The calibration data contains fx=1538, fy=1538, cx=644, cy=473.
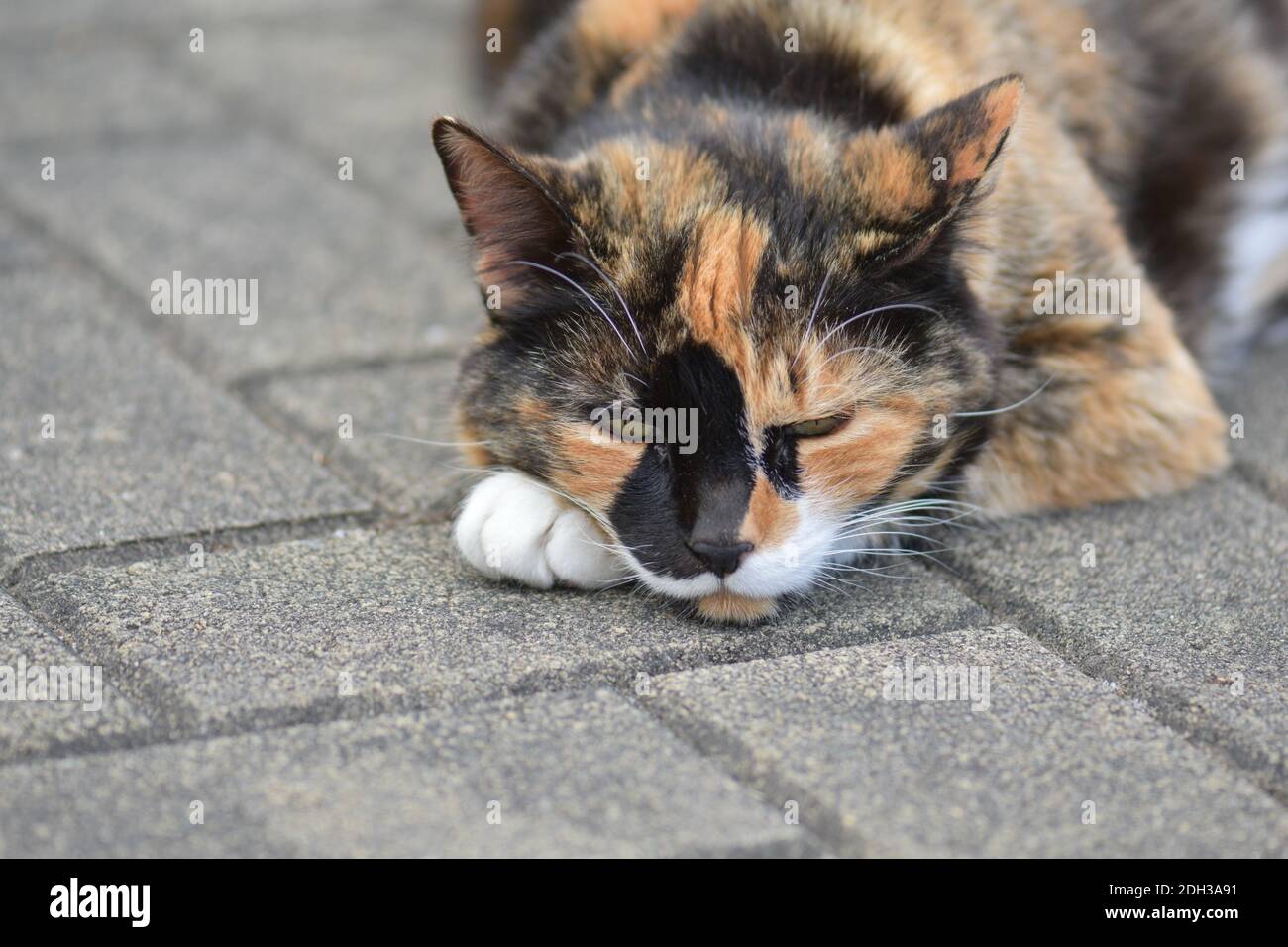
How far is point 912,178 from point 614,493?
74cm

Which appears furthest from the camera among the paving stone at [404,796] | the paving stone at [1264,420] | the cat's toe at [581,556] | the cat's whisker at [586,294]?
the paving stone at [1264,420]

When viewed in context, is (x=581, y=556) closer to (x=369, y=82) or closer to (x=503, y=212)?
(x=503, y=212)

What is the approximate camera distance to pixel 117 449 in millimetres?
3215

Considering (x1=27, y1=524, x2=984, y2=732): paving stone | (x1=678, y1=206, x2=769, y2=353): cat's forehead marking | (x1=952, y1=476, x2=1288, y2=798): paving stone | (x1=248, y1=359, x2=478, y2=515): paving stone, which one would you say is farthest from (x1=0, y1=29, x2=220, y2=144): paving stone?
(x1=952, y1=476, x2=1288, y2=798): paving stone

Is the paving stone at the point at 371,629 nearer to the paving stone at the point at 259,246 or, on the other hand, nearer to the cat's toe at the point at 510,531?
the cat's toe at the point at 510,531

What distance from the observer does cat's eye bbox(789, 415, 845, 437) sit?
2557 mm

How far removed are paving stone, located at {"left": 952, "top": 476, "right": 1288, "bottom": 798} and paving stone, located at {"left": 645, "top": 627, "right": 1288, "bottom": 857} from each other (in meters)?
0.09

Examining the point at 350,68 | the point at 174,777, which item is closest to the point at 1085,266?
the point at 174,777

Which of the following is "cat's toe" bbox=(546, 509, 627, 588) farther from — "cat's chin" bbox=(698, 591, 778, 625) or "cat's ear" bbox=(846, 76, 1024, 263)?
"cat's ear" bbox=(846, 76, 1024, 263)

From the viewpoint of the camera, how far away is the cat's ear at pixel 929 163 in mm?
2520

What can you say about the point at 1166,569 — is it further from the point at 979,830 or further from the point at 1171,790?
the point at 979,830

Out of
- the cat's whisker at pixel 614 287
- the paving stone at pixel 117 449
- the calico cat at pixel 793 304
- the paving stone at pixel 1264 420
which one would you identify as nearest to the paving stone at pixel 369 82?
the paving stone at pixel 117 449

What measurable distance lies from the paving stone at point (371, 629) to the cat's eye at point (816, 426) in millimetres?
338

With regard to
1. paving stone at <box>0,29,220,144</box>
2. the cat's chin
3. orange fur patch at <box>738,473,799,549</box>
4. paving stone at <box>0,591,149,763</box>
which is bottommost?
paving stone at <box>0,591,149,763</box>
